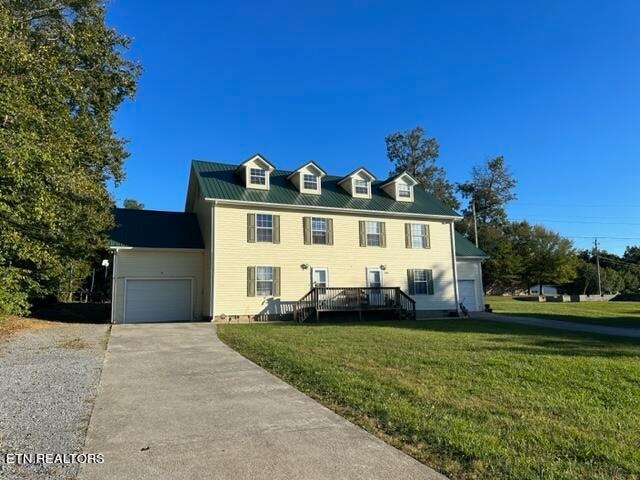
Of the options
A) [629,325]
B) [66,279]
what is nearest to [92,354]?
[66,279]

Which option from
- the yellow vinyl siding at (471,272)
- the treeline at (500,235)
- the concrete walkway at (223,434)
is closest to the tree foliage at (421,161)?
the treeline at (500,235)

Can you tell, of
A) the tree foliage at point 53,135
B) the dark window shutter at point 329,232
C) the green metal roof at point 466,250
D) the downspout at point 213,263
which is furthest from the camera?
the green metal roof at point 466,250

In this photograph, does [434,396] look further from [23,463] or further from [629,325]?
[629,325]

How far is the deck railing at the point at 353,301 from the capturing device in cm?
1851

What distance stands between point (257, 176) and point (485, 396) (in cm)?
1556

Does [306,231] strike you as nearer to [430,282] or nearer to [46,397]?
[430,282]

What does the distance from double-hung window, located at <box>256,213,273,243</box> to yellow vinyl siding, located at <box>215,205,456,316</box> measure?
0.24m

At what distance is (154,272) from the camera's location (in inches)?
717

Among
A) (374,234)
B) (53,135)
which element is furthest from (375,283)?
(53,135)

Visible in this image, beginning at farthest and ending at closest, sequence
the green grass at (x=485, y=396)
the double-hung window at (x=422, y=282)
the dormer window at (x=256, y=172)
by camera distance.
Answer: the double-hung window at (x=422, y=282) → the dormer window at (x=256, y=172) → the green grass at (x=485, y=396)

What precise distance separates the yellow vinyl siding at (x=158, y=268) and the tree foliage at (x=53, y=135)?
1.53 meters

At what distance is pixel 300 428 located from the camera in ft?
14.6

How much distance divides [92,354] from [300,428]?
667cm

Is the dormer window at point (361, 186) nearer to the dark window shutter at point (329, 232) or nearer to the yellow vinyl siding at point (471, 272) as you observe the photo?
the dark window shutter at point (329, 232)
